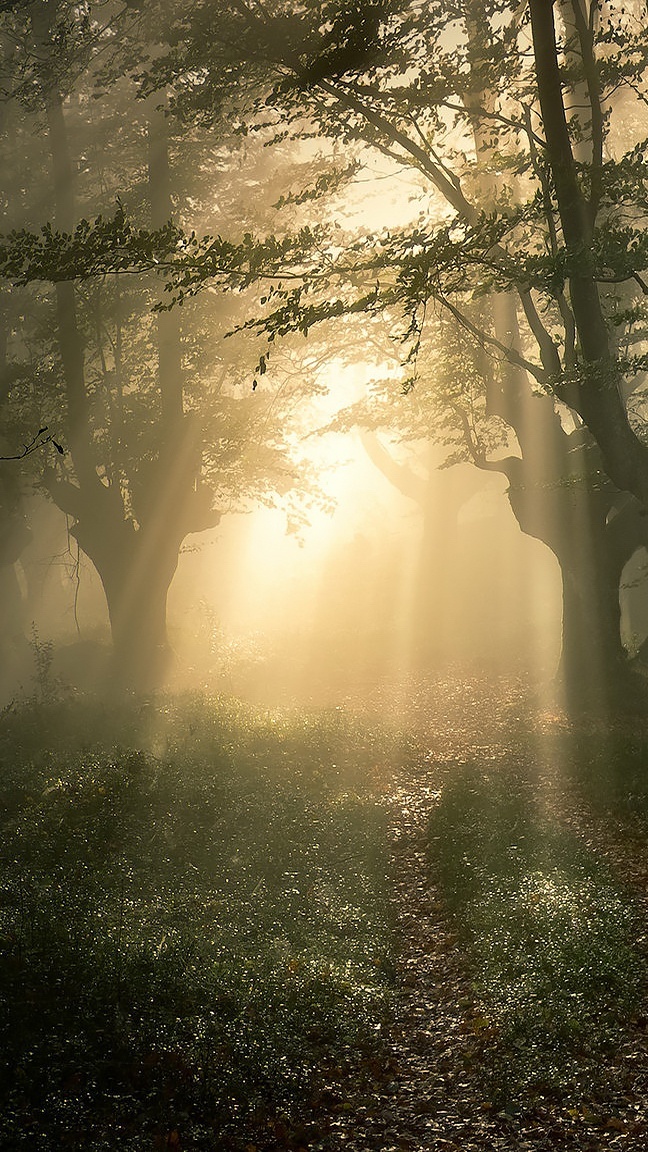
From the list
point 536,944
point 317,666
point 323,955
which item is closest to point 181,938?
point 323,955

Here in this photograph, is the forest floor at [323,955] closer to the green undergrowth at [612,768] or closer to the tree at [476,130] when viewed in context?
the green undergrowth at [612,768]

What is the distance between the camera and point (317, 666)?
2444 cm

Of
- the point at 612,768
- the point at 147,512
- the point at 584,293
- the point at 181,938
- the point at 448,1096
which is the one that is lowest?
the point at 448,1096

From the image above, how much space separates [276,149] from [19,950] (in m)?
24.4

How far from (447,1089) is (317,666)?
59.5ft

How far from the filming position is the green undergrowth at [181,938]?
239 inches

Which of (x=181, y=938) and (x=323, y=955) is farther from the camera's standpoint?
(x=323, y=955)

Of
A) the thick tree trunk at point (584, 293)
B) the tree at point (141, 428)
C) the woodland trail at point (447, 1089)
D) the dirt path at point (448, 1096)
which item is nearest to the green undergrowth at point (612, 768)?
the woodland trail at point (447, 1089)

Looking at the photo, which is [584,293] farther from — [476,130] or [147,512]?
[147,512]

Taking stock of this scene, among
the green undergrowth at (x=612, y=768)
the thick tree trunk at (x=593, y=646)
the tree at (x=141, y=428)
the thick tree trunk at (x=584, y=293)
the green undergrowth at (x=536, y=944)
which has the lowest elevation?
the green undergrowth at (x=536, y=944)

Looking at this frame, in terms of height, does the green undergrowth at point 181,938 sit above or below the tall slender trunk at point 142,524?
below

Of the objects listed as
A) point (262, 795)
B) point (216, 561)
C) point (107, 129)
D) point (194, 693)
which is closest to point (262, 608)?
point (216, 561)

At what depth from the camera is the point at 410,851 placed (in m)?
10.9

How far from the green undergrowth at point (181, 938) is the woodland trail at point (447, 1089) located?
0.29 m
